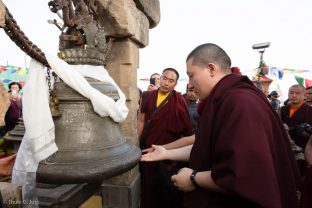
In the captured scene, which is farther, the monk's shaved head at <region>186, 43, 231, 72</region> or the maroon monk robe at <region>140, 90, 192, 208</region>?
the maroon monk robe at <region>140, 90, 192, 208</region>

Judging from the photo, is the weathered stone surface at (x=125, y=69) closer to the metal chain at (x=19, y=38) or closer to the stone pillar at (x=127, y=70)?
the stone pillar at (x=127, y=70)

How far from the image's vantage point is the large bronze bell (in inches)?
31.8

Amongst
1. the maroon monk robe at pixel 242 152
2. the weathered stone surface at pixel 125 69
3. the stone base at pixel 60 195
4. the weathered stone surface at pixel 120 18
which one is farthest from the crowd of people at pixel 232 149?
the weathered stone surface at pixel 120 18

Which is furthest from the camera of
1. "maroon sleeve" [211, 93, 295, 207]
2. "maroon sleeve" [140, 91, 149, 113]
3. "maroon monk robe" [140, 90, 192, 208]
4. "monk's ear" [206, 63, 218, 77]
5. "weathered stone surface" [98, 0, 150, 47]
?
"maroon sleeve" [140, 91, 149, 113]

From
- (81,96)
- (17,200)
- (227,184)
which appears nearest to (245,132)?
(227,184)

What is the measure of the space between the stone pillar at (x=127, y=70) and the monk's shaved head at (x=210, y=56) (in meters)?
1.28

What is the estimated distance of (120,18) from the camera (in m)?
2.50

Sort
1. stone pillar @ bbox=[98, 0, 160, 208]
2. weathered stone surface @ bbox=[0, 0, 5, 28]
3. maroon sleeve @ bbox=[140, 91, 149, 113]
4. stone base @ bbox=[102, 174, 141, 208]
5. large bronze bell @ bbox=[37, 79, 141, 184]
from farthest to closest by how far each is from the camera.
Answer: maroon sleeve @ bbox=[140, 91, 149, 113], stone base @ bbox=[102, 174, 141, 208], stone pillar @ bbox=[98, 0, 160, 208], large bronze bell @ bbox=[37, 79, 141, 184], weathered stone surface @ bbox=[0, 0, 5, 28]

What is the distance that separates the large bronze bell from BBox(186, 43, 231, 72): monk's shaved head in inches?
28.5

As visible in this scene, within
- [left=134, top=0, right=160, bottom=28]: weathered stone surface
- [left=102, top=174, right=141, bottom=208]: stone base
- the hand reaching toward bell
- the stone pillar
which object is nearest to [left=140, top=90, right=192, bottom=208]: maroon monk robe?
the stone pillar

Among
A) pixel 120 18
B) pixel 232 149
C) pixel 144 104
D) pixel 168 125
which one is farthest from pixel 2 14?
pixel 144 104

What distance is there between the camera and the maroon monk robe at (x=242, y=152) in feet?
3.50

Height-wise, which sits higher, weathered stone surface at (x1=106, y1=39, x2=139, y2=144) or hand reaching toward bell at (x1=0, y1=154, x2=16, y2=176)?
weathered stone surface at (x1=106, y1=39, x2=139, y2=144)

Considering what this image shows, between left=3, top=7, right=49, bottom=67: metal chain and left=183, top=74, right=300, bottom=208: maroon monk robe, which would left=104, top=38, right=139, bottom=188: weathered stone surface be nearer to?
left=183, top=74, right=300, bottom=208: maroon monk robe
